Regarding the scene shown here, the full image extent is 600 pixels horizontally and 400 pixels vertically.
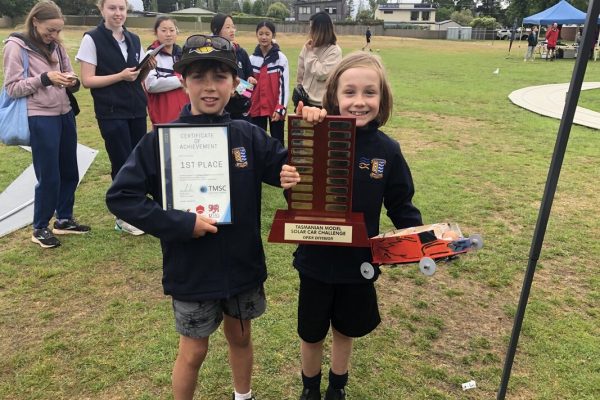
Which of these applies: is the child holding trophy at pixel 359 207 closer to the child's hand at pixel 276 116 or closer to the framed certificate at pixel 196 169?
the framed certificate at pixel 196 169

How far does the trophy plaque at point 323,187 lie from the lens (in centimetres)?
183

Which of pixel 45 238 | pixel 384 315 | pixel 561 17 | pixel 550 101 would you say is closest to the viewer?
pixel 384 315

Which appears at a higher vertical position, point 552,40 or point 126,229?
point 552,40

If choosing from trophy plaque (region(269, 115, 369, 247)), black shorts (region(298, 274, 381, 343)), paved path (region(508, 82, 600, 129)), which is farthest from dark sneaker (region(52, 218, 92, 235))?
paved path (region(508, 82, 600, 129))

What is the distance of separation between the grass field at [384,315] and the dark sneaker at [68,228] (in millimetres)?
115

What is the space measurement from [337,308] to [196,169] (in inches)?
38.8

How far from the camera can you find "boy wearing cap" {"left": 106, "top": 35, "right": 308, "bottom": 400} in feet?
5.95

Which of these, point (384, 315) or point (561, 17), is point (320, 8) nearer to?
point (561, 17)

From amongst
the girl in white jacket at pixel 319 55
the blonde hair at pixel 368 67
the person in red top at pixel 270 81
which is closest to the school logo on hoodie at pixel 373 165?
the blonde hair at pixel 368 67

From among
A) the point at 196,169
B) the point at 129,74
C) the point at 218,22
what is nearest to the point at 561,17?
the point at 218,22

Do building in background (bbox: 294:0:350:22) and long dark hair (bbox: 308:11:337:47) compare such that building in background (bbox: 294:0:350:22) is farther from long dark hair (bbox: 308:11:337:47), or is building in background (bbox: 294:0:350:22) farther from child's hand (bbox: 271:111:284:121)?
child's hand (bbox: 271:111:284:121)

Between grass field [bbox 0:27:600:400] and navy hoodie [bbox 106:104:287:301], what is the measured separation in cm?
95

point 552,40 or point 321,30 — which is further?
point 552,40

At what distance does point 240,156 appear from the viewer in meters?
1.97
